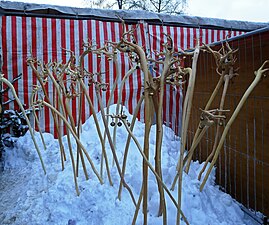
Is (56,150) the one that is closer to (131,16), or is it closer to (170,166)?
(170,166)

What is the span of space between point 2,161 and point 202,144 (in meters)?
2.00

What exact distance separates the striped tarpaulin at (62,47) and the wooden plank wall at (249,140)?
1570 mm

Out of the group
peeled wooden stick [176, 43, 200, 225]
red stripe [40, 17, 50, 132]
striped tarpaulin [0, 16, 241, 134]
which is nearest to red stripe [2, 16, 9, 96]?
striped tarpaulin [0, 16, 241, 134]

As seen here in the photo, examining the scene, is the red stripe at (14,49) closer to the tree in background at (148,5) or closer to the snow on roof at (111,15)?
the snow on roof at (111,15)

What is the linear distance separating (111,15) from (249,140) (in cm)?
279

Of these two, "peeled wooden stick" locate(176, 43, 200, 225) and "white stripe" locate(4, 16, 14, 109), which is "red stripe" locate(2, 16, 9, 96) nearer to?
"white stripe" locate(4, 16, 14, 109)

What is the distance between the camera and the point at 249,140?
75.7 inches

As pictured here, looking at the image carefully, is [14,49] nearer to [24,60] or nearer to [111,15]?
[24,60]

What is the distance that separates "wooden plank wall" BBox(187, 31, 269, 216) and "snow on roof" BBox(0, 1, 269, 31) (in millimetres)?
1721

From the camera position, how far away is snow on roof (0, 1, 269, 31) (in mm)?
3697

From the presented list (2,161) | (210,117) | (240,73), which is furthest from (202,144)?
(2,161)

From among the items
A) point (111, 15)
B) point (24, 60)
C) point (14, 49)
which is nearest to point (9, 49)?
point (14, 49)

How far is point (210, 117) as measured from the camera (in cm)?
121

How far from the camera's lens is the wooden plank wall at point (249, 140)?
177 centimetres
